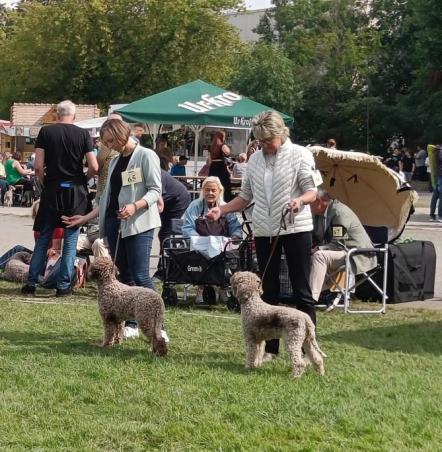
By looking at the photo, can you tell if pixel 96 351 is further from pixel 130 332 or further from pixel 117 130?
pixel 117 130

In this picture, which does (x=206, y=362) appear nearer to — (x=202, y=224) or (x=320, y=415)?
(x=320, y=415)

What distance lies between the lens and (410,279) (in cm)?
966

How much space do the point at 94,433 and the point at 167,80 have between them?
3692cm

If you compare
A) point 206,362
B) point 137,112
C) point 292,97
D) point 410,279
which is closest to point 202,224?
point 410,279

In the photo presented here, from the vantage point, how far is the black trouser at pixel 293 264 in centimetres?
634

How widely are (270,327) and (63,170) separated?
376 centimetres

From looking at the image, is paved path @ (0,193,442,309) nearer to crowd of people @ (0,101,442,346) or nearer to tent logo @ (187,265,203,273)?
crowd of people @ (0,101,442,346)

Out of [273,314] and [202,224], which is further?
[202,224]

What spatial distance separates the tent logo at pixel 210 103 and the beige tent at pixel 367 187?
536 centimetres

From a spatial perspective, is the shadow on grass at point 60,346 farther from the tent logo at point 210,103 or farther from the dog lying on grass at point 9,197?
the dog lying on grass at point 9,197

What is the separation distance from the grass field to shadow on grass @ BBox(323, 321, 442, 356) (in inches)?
0.6

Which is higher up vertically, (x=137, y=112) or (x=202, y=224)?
(x=137, y=112)

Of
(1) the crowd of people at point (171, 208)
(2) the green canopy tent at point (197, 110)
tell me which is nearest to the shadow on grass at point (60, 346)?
(1) the crowd of people at point (171, 208)

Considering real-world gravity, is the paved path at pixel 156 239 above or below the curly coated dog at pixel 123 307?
below
